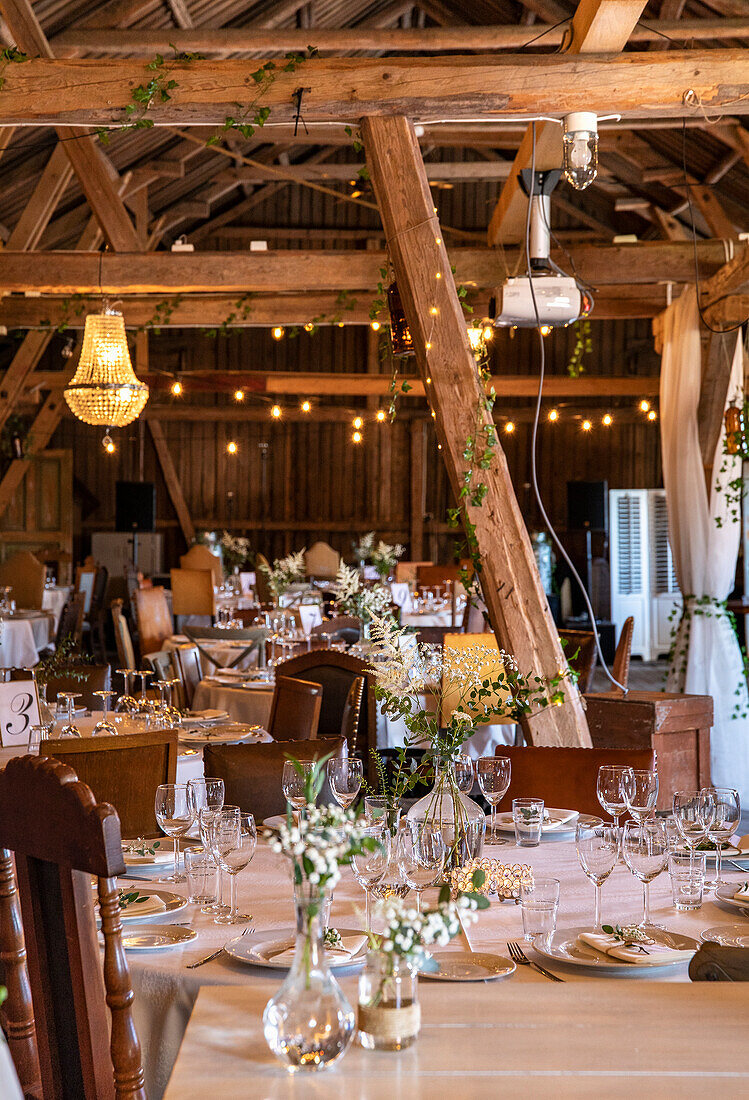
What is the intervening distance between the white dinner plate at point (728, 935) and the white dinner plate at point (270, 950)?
67 centimetres

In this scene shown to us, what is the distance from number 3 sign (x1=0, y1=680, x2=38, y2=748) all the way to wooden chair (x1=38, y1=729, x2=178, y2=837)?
60 centimetres

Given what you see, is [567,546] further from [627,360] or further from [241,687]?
[241,687]

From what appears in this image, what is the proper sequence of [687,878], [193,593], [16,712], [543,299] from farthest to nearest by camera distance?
1. [193,593]
2. [543,299]
3. [16,712]
4. [687,878]

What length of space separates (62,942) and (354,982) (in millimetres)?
507

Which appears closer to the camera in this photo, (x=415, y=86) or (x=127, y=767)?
(x=127, y=767)

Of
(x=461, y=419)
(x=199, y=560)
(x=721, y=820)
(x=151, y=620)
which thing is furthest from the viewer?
(x=199, y=560)

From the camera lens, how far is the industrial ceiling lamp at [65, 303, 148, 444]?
23.4 feet

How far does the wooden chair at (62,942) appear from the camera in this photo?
1770 millimetres

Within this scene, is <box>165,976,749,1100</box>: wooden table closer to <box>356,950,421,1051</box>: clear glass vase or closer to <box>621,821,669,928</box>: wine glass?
<box>356,950,421,1051</box>: clear glass vase

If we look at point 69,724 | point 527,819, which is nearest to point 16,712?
point 69,724

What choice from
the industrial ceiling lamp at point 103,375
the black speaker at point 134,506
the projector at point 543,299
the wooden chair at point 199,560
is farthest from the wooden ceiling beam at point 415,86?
the black speaker at point 134,506

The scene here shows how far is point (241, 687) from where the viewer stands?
591cm

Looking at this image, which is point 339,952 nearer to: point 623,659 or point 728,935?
point 728,935

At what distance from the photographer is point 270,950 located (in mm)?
2023
